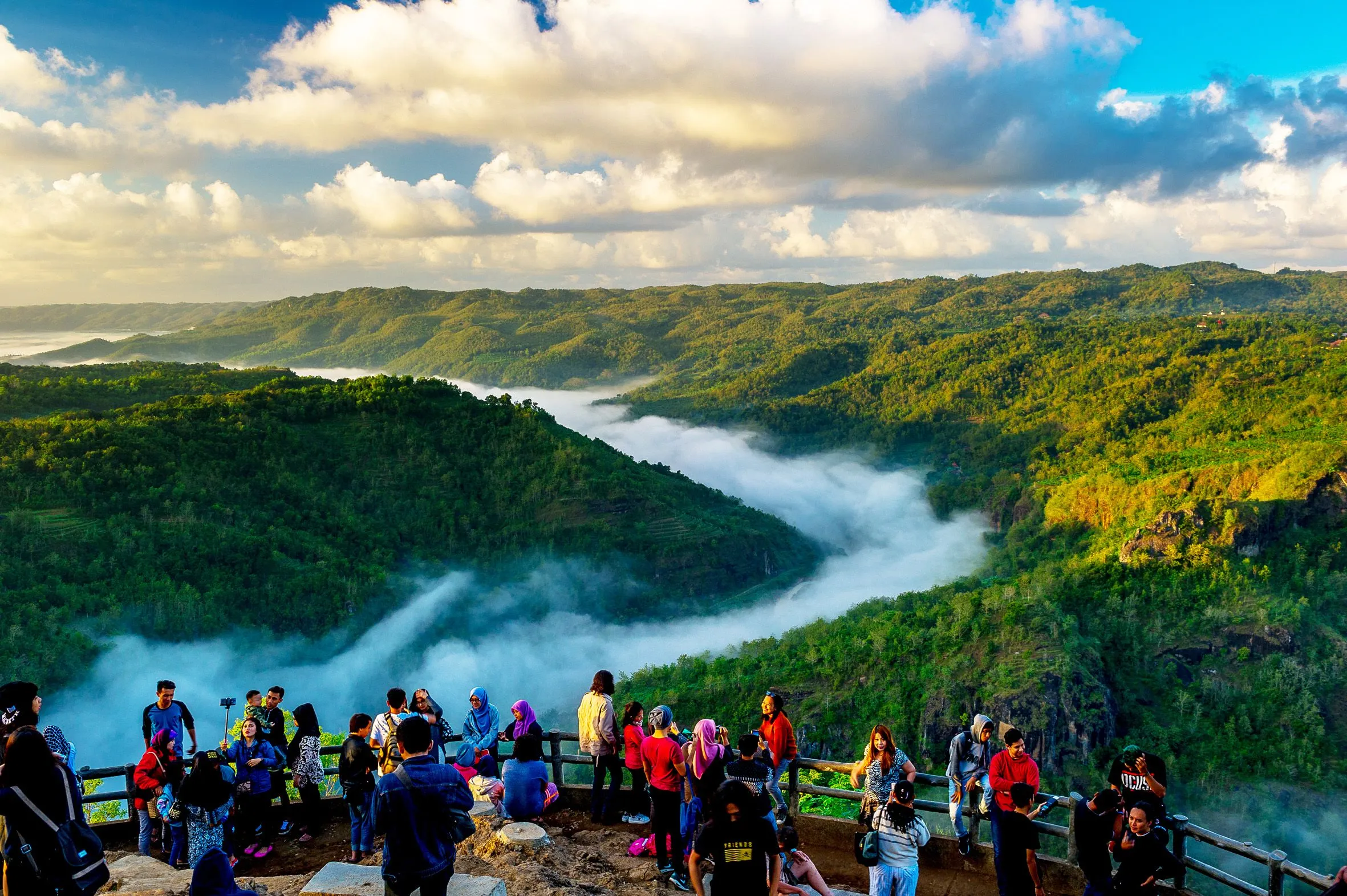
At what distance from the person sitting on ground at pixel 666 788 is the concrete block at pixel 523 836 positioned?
1597mm

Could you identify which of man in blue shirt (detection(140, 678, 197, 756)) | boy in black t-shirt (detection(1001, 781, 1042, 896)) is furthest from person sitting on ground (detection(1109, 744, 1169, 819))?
man in blue shirt (detection(140, 678, 197, 756))

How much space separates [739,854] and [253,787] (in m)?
8.07

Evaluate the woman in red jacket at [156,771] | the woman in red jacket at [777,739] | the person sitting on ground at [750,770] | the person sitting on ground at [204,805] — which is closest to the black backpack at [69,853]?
the person sitting on ground at [204,805]

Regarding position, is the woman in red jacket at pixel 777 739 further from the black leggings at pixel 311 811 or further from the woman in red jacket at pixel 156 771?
the woman in red jacket at pixel 156 771

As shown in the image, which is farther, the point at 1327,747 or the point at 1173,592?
the point at 1173,592

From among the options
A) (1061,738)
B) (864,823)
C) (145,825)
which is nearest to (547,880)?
(864,823)

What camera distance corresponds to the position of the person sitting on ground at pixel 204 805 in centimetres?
1003

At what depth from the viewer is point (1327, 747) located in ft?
168

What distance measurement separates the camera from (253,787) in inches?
476

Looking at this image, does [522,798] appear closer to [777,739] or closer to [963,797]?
[777,739]

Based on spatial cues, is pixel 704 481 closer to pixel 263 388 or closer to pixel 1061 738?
pixel 263 388

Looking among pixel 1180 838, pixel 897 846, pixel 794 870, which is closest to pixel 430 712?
pixel 794 870

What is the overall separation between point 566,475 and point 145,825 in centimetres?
8039

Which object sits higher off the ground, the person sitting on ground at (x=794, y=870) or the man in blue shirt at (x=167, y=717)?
the man in blue shirt at (x=167, y=717)
